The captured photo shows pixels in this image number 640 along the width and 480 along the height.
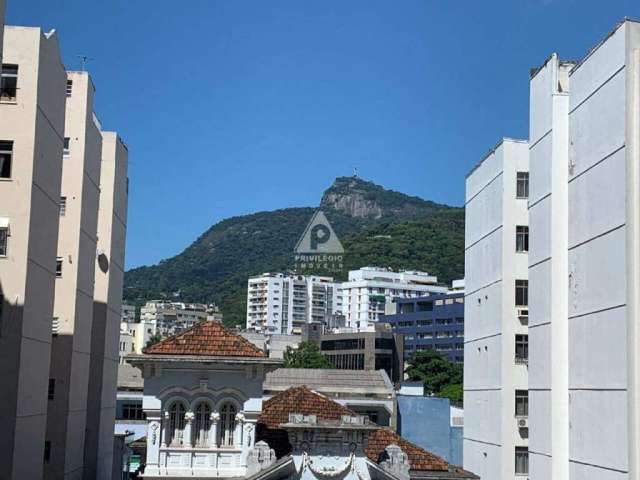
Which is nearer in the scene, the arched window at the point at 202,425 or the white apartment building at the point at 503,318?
the arched window at the point at 202,425

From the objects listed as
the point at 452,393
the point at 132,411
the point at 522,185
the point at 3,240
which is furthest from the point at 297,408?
the point at 452,393

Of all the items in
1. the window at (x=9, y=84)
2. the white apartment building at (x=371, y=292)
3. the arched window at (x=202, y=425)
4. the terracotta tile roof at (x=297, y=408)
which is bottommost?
the arched window at (x=202, y=425)

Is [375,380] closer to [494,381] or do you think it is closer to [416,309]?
[494,381]

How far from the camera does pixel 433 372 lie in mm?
120312

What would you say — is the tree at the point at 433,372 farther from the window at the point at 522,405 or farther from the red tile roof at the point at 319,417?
the red tile roof at the point at 319,417

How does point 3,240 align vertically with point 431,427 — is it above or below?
above

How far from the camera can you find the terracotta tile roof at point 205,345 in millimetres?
30078

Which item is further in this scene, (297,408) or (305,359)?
(305,359)

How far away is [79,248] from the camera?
135 feet

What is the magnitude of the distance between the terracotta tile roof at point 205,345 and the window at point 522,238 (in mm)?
18860

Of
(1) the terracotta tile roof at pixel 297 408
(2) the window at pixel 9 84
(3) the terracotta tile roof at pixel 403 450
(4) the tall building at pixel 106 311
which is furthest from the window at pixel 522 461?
(2) the window at pixel 9 84

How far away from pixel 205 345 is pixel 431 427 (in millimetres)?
35342

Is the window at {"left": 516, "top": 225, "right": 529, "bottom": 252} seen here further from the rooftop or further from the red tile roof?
the rooftop

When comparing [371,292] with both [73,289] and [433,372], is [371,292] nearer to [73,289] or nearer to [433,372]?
[433,372]
